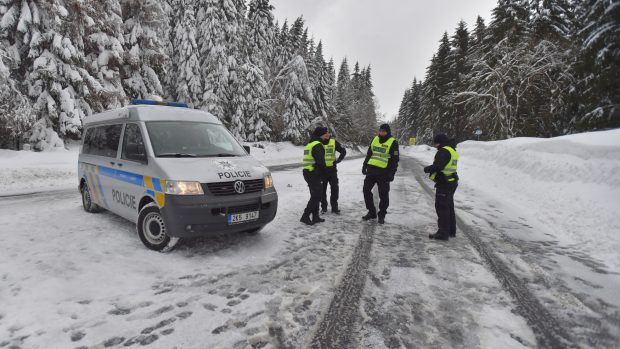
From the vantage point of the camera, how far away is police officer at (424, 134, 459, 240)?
18.0 ft

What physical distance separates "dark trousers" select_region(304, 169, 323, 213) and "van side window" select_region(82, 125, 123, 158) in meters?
3.42

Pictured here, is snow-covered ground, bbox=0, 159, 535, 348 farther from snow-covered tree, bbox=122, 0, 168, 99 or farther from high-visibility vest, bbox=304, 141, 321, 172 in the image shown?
snow-covered tree, bbox=122, 0, 168, 99

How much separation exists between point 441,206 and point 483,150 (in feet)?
51.8

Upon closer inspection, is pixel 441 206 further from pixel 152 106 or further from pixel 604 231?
pixel 152 106

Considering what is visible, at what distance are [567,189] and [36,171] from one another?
669 inches

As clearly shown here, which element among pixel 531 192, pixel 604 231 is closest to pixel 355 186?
pixel 531 192

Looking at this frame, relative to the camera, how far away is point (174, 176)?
13.8 ft

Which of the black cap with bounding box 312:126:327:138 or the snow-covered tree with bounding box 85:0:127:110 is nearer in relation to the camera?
the black cap with bounding box 312:126:327:138

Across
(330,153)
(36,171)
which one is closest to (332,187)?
(330,153)

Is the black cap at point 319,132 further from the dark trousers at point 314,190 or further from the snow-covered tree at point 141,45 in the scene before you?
the snow-covered tree at point 141,45

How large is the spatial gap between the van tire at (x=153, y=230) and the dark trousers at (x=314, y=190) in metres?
2.68

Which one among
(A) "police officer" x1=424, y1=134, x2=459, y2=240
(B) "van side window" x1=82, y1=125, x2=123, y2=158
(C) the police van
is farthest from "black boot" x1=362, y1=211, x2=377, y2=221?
(B) "van side window" x1=82, y1=125, x2=123, y2=158

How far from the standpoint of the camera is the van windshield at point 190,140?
15.8 feet

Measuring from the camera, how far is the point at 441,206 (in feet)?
18.3
